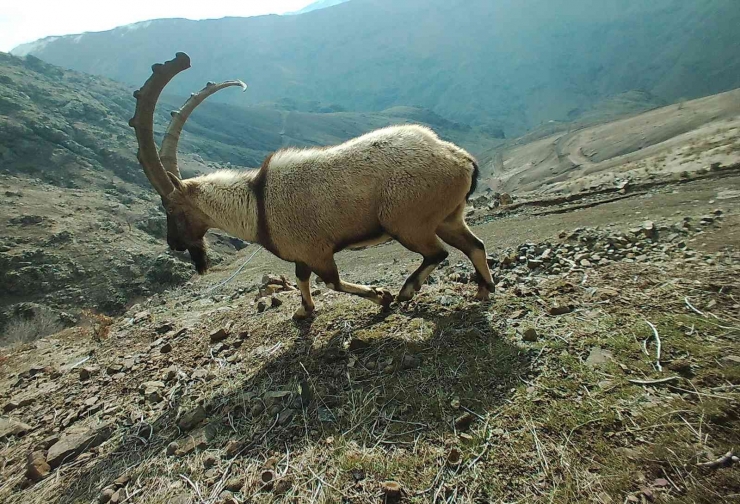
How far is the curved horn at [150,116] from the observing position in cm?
532

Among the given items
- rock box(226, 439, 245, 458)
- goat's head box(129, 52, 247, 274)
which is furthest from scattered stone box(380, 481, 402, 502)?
goat's head box(129, 52, 247, 274)

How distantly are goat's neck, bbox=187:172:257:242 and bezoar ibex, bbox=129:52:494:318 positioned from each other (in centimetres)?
1

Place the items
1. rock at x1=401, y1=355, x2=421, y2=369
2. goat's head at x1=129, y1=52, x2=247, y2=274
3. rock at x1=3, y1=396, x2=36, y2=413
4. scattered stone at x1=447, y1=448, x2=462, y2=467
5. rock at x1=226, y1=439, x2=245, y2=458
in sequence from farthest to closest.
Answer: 1. goat's head at x1=129, y1=52, x2=247, y2=274
2. rock at x1=3, y1=396, x2=36, y2=413
3. rock at x1=401, y1=355, x2=421, y2=369
4. rock at x1=226, y1=439, x2=245, y2=458
5. scattered stone at x1=447, y1=448, x2=462, y2=467

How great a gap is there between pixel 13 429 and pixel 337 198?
13.8 ft

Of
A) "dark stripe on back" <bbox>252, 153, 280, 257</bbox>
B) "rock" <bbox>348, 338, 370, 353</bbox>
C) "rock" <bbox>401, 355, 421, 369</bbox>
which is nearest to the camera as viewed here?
"rock" <bbox>401, 355, 421, 369</bbox>

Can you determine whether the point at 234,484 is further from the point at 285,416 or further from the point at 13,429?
the point at 13,429

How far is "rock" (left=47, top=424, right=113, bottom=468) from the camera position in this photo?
3.75 meters

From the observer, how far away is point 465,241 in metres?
5.22

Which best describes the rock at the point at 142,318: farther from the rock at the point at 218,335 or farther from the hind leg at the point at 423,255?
the hind leg at the point at 423,255

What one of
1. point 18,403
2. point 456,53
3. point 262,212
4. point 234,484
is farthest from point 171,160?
point 456,53

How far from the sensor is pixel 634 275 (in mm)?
4562

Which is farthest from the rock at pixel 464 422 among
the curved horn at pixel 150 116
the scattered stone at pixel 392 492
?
the curved horn at pixel 150 116

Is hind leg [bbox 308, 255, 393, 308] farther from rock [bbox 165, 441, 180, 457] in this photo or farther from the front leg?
rock [bbox 165, 441, 180, 457]

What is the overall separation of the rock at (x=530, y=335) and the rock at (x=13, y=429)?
5085mm
